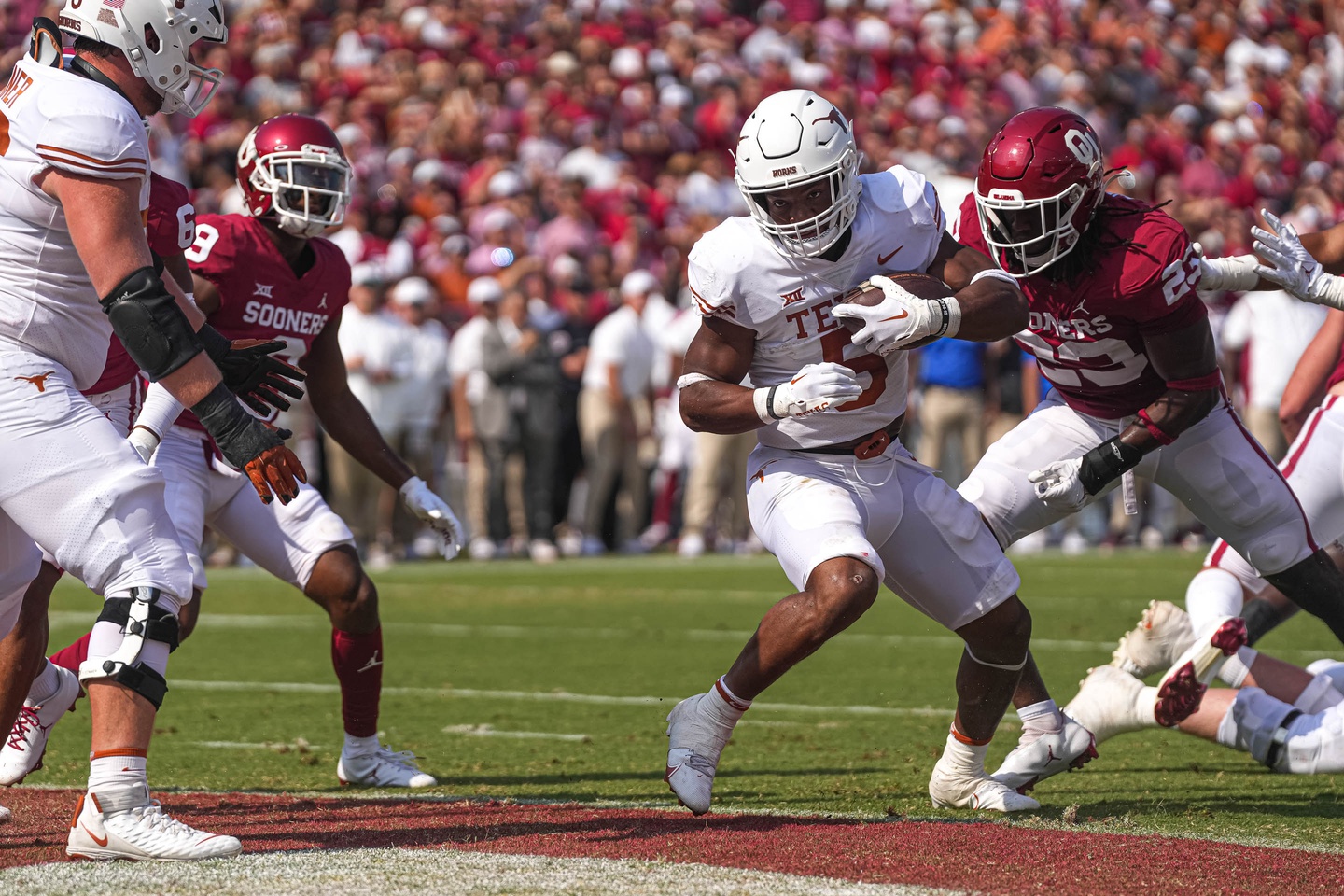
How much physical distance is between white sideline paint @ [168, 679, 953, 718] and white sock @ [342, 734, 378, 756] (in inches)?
63.4

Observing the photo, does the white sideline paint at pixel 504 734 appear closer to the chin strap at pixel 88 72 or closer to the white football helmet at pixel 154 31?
the white football helmet at pixel 154 31

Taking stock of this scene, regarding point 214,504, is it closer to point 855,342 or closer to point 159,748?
point 159,748

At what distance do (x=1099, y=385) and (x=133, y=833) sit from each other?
3162 mm

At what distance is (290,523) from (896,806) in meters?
2.09

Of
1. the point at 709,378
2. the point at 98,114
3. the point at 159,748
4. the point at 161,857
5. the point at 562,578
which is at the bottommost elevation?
the point at 562,578

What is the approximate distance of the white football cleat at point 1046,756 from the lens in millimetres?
4957

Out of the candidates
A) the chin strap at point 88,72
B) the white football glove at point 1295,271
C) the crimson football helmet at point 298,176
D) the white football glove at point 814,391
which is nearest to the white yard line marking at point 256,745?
the crimson football helmet at point 298,176

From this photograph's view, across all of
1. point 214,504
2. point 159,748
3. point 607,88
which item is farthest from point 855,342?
point 607,88

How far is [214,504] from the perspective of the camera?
5461 millimetres

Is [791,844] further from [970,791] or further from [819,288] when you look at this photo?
[819,288]

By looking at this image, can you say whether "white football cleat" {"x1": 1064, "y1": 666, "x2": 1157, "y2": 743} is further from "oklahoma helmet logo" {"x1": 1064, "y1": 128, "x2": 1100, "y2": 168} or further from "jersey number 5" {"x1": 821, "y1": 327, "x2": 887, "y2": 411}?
Result: "oklahoma helmet logo" {"x1": 1064, "y1": 128, "x2": 1100, "y2": 168}

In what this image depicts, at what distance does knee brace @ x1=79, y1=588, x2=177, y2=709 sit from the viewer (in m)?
3.77

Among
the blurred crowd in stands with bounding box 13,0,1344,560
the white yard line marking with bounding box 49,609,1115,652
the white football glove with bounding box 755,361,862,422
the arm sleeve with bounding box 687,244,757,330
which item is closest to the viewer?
the white football glove with bounding box 755,361,862,422

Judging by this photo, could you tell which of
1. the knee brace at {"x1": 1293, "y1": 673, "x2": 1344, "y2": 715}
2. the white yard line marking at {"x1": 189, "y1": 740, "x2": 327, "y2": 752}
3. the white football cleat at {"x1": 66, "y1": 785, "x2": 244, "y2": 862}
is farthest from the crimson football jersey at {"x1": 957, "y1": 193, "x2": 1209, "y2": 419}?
the white yard line marking at {"x1": 189, "y1": 740, "x2": 327, "y2": 752}
